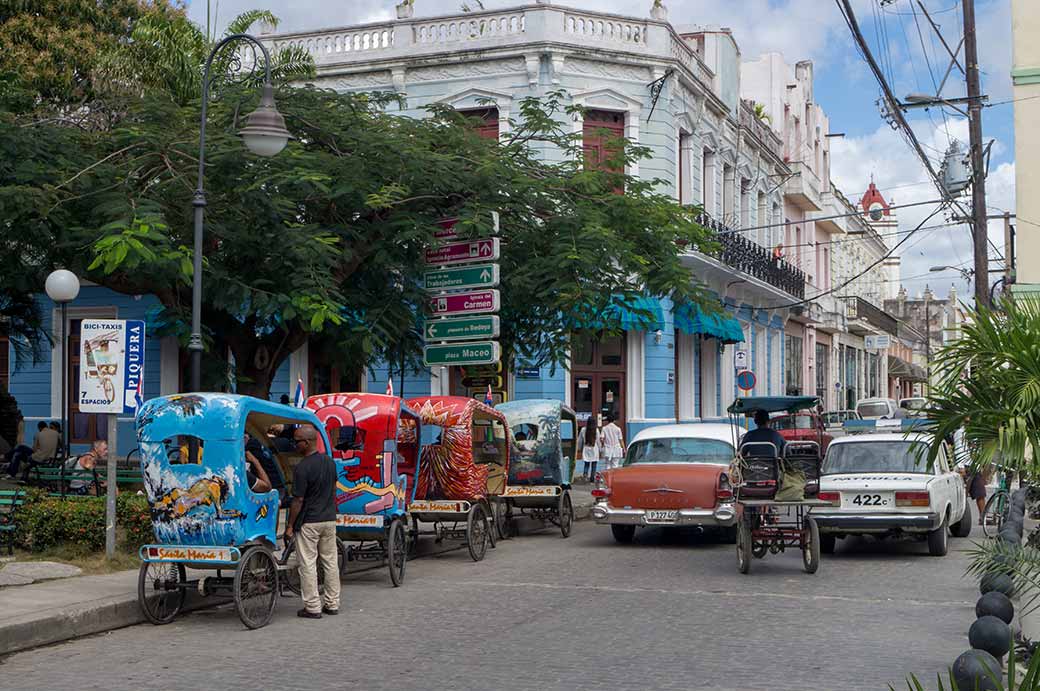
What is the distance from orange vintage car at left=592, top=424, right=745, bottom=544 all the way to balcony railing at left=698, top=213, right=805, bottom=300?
13291mm

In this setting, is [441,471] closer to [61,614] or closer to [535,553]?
[535,553]

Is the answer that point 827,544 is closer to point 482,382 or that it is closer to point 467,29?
point 482,382

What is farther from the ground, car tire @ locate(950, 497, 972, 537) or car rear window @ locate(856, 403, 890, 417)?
car rear window @ locate(856, 403, 890, 417)

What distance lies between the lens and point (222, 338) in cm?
1878

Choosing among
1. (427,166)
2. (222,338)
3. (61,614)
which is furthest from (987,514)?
(61,614)

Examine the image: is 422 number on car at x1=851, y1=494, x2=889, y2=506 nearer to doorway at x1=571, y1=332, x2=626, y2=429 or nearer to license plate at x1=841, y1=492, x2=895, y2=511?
license plate at x1=841, y1=492, x2=895, y2=511

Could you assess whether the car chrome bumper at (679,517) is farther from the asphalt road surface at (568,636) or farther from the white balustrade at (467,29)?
the white balustrade at (467,29)

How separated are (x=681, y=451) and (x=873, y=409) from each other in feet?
90.6

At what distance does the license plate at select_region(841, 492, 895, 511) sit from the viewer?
15.5 metres

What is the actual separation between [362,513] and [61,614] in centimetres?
386

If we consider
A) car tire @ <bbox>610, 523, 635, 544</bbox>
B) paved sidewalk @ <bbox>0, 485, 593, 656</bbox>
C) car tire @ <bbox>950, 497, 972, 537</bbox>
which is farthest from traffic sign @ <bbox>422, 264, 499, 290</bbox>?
car tire @ <bbox>950, 497, 972, 537</bbox>

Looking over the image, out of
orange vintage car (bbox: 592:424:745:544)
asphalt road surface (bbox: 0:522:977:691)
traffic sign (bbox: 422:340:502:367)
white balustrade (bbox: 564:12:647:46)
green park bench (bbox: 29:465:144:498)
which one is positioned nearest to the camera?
asphalt road surface (bbox: 0:522:977:691)

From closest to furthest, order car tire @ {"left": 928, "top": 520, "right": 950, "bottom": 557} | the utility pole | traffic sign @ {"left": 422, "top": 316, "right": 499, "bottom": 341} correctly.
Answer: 1. car tire @ {"left": 928, "top": 520, "right": 950, "bottom": 557}
2. traffic sign @ {"left": 422, "top": 316, "right": 499, "bottom": 341}
3. the utility pole

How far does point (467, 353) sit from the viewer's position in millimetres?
18953
